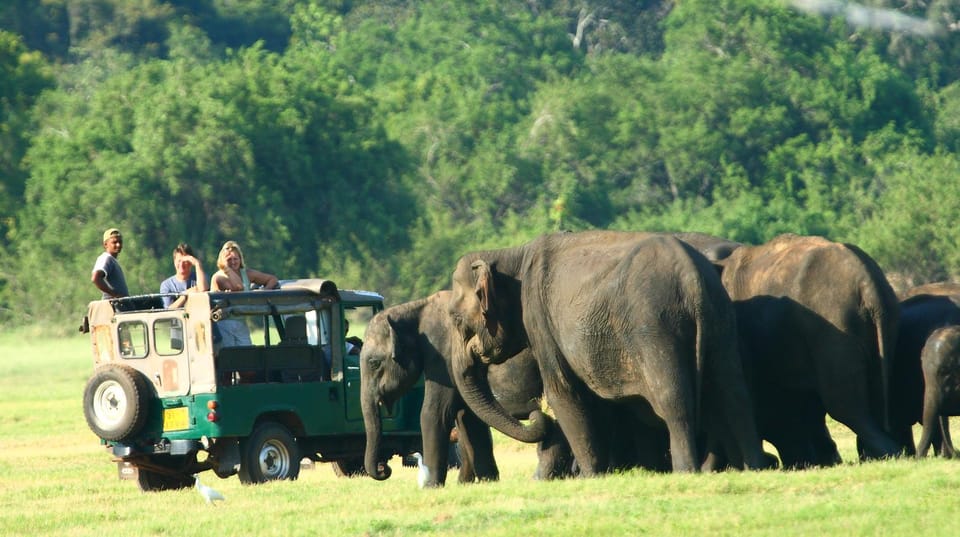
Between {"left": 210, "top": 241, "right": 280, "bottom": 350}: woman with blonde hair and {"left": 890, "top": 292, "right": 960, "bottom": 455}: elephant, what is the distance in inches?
218

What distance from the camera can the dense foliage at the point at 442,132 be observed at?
50344mm

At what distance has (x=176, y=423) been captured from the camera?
690 inches

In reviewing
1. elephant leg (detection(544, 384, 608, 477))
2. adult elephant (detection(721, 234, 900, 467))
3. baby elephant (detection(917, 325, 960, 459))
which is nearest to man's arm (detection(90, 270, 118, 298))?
elephant leg (detection(544, 384, 608, 477))

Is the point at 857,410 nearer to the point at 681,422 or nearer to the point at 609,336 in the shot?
the point at 681,422

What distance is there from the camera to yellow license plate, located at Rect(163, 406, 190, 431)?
57.3 feet

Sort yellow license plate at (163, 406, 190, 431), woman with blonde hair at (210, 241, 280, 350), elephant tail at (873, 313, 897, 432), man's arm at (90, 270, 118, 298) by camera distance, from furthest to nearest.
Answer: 1. man's arm at (90, 270, 118, 298)
2. woman with blonde hair at (210, 241, 280, 350)
3. yellow license plate at (163, 406, 190, 431)
4. elephant tail at (873, 313, 897, 432)

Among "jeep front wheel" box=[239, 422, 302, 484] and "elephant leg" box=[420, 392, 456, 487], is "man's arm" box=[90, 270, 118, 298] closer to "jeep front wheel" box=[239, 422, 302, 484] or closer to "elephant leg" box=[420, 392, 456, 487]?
"jeep front wheel" box=[239, 422, 302, 484]

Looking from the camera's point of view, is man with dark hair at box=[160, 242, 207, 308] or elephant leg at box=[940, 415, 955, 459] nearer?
elephant leg at box=[940, 415, 955, 459]

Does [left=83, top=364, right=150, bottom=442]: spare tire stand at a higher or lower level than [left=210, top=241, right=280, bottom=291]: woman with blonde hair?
lower

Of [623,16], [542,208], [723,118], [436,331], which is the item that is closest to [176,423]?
[436,331]

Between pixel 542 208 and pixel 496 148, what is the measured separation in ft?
11.5

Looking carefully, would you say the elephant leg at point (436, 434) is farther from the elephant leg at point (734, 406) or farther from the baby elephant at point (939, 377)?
the baby elephant at point (939, 377)

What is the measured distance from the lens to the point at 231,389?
57.4 feet

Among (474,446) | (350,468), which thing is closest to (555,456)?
(474,446)
